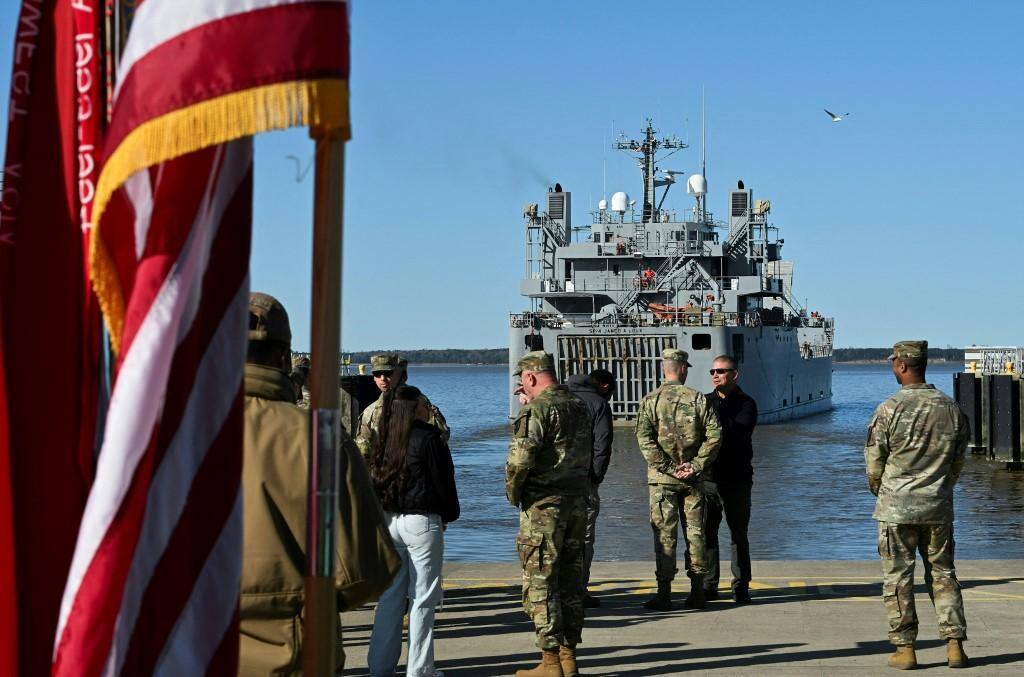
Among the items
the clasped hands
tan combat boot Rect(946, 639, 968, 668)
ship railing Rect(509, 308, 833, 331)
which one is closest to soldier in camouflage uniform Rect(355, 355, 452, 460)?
the clasped hands

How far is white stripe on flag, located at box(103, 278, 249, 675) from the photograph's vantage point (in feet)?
9.27

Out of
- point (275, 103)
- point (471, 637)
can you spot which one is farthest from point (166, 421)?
point (471, 637)

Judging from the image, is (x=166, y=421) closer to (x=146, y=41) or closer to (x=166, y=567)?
(x=166, y=567)

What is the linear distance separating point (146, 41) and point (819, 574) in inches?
344

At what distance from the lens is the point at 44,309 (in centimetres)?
300

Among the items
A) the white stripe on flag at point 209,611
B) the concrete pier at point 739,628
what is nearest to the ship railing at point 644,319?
the concrete pier at point 739,628

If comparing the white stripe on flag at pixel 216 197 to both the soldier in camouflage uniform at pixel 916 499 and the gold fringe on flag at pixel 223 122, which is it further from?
the soldier in camouflage uniform at pixel 916 499

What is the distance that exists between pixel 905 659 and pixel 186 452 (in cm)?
534

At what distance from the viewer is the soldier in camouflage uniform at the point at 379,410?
682 centimetres

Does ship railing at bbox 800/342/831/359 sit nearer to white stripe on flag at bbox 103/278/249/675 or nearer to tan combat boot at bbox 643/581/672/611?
tan combat boot at bbox 643/581/672/611

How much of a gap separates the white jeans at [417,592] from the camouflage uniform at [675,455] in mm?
2758

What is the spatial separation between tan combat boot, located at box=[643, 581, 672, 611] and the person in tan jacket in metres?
5.51

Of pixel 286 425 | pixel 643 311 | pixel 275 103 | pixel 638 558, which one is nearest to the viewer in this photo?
pixel 275 103

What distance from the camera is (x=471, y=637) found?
27.1ft
